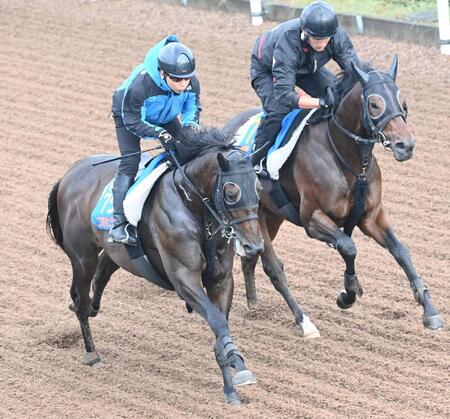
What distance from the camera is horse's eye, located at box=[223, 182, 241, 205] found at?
22.8 feet

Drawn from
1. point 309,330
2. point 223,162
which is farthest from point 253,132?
point 223,162

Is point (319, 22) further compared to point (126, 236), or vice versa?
point (319, 22)

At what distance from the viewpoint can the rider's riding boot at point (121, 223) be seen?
788 centimetres

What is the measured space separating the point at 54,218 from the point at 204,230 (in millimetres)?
2004

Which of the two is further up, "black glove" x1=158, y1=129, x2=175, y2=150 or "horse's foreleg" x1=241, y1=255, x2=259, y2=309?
"black glove" x1=158, y1=129, x2=175, y2=150

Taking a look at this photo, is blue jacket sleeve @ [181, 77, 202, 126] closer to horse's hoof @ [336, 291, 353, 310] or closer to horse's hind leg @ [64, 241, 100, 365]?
horse's hind leg @ [64, 241, 100, 365]

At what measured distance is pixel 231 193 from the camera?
22.9 ft

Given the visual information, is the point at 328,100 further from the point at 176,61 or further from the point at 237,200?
the point at 237,200

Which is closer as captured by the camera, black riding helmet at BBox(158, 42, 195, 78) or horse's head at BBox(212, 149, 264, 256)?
horse's head at BBox(212, 149, 264, 256)

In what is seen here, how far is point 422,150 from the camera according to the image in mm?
12008

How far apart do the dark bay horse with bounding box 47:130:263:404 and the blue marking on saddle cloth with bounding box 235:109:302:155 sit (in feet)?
4.03

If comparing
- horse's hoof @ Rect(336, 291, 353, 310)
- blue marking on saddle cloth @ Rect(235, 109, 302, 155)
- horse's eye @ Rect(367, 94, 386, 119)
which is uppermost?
horse's eye @ Rect(367, 94, 386, 119)

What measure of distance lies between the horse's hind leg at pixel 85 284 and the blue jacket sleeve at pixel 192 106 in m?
1.34

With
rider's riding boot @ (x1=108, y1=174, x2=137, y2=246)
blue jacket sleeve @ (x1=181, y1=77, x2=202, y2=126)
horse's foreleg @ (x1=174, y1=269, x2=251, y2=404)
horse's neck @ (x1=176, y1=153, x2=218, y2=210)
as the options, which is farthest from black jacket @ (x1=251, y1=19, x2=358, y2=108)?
horse's foreleg @ (x1=174, y1=269, x2=251, y2=404)
